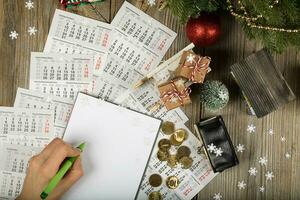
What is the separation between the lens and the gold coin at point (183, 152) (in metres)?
1.27

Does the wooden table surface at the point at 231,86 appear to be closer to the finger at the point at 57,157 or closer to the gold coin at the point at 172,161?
the gold coin at the point at 172,161

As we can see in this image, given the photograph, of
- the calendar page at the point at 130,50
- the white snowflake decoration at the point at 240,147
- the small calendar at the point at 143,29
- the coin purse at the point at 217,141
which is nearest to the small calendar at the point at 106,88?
the calendar page at the point at 130,50

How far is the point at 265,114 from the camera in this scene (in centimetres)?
119

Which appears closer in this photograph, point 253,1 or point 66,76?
point 253,1

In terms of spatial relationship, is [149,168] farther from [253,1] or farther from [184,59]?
[253,1]

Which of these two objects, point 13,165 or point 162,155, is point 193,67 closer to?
point 162,155

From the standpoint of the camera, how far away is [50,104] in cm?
126

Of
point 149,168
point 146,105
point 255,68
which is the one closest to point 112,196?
point 149,168

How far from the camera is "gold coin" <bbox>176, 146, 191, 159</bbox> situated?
4.18 feet

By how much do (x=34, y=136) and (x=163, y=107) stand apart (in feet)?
1.16

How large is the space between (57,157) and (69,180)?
0.26 ft

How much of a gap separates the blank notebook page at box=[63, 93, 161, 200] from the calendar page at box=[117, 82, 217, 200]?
0.8 inches

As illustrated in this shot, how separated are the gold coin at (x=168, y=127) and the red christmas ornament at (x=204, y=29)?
0.77ft

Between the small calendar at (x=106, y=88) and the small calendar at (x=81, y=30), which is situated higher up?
the small calendar at (x=81, y=30)
